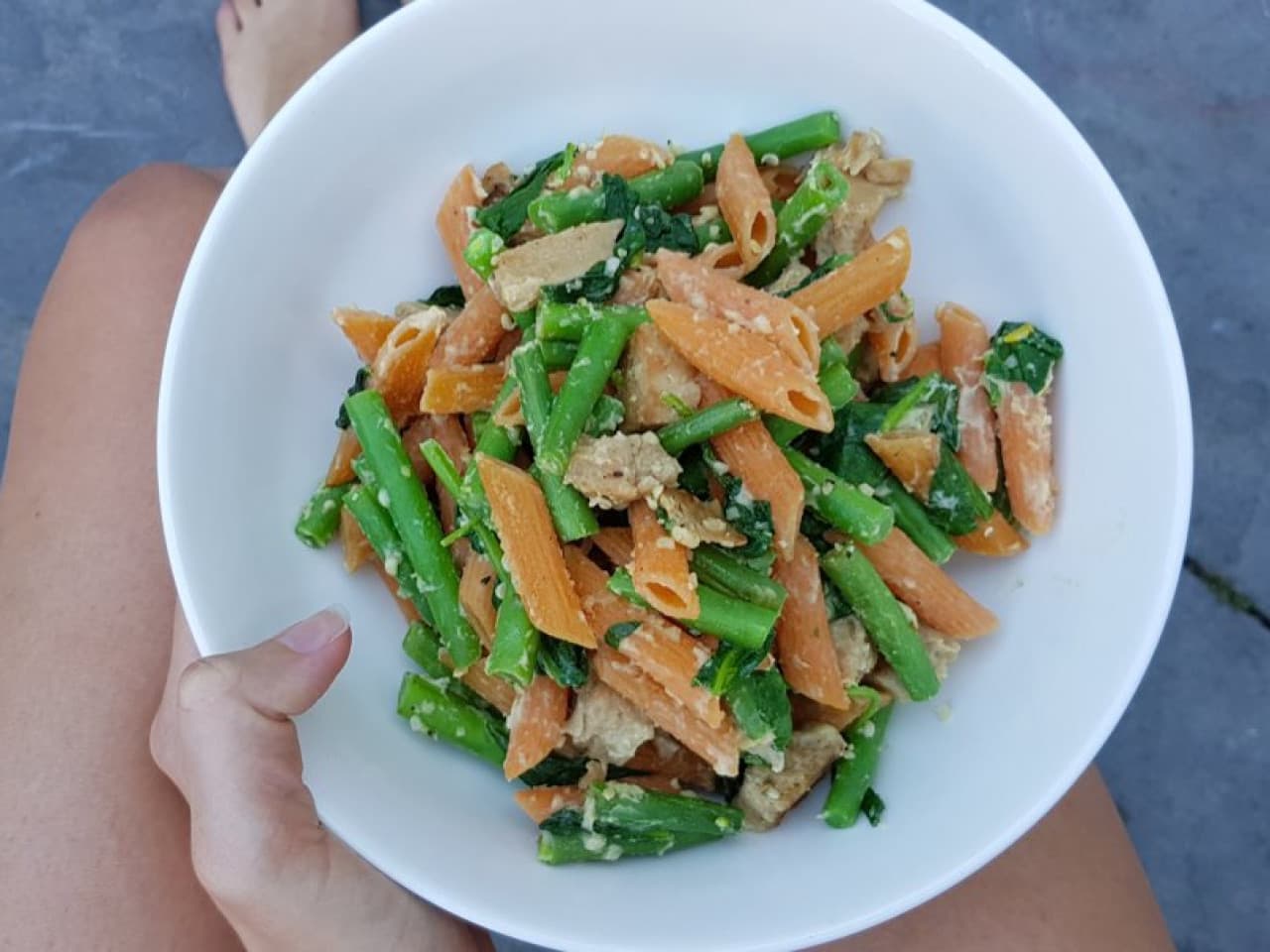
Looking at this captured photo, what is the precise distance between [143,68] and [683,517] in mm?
1998

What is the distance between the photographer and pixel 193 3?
2.66 m

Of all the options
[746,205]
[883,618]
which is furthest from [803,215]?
[883,618]

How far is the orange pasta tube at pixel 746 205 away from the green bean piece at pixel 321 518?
2.28 ft

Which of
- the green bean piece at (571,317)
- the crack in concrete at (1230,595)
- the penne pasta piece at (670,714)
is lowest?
the crack in concrete at (1230,595)

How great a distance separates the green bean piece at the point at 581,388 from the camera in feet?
4.80

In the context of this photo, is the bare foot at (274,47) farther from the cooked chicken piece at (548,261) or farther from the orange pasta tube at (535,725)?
the orange pasta tube at (535,725)

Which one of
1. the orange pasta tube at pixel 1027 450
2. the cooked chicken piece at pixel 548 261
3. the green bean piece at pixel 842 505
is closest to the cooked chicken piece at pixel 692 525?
the green bean piece at pixel 842 505

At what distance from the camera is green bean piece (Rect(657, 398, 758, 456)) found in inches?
57.3

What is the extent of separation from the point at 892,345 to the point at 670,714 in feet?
2.05

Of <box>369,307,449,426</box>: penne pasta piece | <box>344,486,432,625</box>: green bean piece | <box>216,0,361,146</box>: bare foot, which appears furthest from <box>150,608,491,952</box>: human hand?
<box>216,0,361,146</box>: bare foot

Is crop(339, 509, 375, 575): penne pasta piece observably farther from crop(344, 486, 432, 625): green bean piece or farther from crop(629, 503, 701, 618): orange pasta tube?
crop(629, 503, 701, 618): orange pasta tube

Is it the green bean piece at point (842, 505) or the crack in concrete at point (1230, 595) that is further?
the crack in concrete at point (1230, 595)

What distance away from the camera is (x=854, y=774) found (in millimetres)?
1666

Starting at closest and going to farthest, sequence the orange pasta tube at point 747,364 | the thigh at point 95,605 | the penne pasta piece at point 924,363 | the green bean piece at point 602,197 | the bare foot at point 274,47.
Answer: the orange pasta tube at point 747,364 → the green bean piece at point 602,197 → the penne pasta piece at point 924,363 → the thigh at point 95,605 → the bare foot at point 274,47
